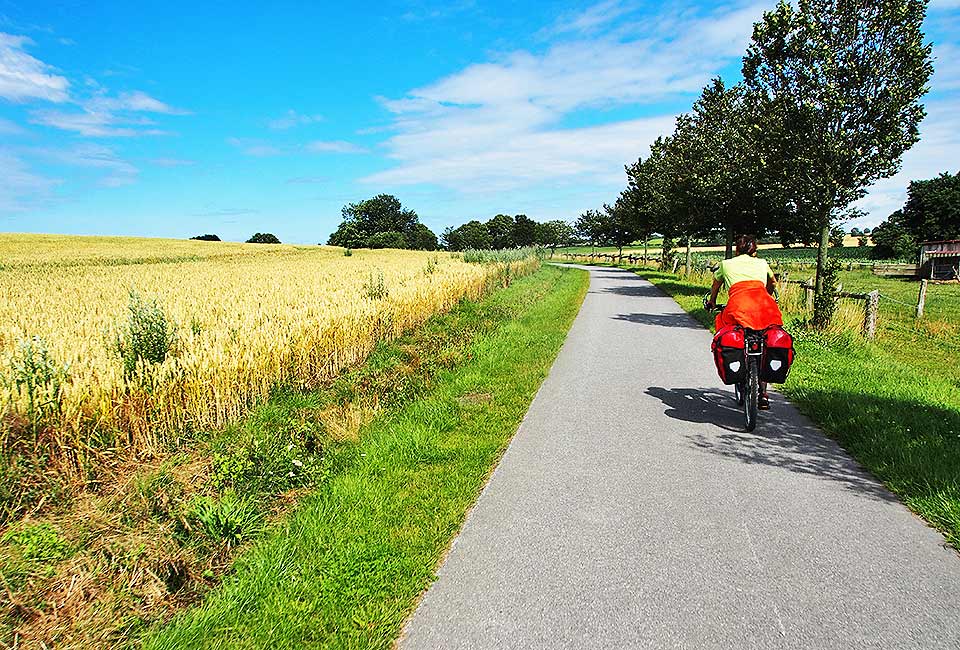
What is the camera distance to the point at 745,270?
629cm

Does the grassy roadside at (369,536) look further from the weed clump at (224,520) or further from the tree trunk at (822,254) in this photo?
the tree trunk at (822,254)

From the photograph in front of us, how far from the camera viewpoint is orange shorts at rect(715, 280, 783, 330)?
5996 mm

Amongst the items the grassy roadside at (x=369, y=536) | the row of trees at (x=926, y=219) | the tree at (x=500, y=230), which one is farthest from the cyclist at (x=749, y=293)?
the tree at (x=500, y=230)

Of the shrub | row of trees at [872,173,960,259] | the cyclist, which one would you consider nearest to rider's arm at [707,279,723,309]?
the cyclist

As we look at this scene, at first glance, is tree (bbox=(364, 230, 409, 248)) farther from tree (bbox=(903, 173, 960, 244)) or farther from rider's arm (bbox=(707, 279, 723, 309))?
rider's arm (bbox=(707, 279, 723, 309))

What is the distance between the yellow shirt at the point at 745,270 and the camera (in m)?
6.25

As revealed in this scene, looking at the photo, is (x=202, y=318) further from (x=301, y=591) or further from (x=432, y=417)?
(x=301, y=591)

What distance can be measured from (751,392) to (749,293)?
42.1 inches

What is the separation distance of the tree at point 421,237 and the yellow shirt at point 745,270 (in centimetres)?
11494

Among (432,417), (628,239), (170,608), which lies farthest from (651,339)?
(628,239)

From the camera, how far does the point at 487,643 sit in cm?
272

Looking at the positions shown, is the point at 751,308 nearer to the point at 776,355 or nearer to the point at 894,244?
the point at 776,355

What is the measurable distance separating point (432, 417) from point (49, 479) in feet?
11.0

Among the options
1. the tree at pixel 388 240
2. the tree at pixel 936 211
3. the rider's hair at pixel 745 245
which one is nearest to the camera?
the rider's hair at pixel 745 245
